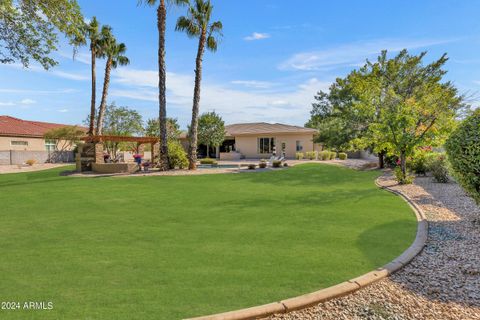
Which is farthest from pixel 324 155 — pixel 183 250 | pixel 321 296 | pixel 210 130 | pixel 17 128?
pixel 17 128

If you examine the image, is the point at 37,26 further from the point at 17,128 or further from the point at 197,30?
the point at 17,128

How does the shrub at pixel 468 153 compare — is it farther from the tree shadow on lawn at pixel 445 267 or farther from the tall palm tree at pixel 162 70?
the tall palm tree at pixel 162 70

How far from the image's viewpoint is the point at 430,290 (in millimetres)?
3971

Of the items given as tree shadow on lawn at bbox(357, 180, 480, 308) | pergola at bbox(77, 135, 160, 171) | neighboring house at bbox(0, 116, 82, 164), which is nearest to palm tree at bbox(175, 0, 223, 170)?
pergola at bbox(77, 135, 160, 171)

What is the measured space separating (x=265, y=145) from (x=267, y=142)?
478mm

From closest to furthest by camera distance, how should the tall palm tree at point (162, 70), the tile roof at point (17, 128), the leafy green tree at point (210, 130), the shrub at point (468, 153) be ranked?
the shrub at point (468, 153)
the tall palm tree at point (162, 70)
the tile roof at point (17, 128)
the leafy green tree at point (210, 130)

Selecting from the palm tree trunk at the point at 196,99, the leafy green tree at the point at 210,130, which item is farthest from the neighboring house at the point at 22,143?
the palm tree trunk at the point at 196,99

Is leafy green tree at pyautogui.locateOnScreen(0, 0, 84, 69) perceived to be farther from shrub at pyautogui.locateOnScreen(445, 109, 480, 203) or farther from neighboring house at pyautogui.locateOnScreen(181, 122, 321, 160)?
neighboring house at pyautogui.locateOnScreen(181, 122, 321, 160)

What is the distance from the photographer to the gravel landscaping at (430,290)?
3.42 m

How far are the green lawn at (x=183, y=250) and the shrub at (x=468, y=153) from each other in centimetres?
156

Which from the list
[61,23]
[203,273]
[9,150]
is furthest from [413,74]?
[9,150]

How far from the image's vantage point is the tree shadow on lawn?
154 inches

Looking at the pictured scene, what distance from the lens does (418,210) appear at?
27.2 feet

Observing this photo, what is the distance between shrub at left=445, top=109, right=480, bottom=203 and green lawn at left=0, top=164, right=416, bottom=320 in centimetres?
156
